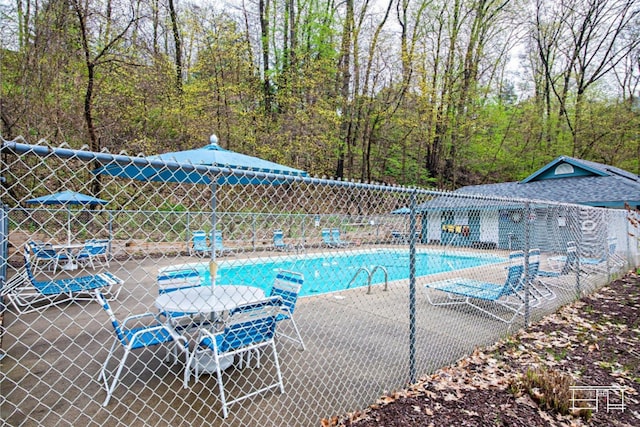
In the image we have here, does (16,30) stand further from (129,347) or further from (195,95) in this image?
(129,347)

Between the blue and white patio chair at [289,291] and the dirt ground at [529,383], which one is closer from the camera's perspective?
the dirt ground at [529,383]

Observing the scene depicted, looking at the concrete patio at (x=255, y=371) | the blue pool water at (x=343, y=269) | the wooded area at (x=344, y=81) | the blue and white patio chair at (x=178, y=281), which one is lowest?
the blue pool water at (x=343, y=269)

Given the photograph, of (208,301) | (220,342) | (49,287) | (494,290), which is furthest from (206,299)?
(494,290)

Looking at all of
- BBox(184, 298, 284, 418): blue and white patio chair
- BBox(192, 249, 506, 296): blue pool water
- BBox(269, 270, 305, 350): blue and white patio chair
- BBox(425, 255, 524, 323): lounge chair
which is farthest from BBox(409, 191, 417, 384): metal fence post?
BBox(192, 249, 506, 296): blue pool water

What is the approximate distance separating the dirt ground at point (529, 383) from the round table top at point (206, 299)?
4.35 feet

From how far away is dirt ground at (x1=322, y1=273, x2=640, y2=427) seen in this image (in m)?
2.58

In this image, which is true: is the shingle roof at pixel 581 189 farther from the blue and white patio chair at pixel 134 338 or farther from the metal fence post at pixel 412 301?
the blue and white patio chair at pixel 134 338

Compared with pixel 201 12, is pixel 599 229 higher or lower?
lower

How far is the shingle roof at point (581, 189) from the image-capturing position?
42.6 feet

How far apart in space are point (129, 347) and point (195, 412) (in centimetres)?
74

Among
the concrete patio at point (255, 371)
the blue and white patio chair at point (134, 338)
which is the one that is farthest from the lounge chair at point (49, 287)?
the blue and white patio chair at point (134, 338)

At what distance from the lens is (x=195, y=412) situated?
2635 mm

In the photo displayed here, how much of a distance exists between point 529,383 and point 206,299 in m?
3.10

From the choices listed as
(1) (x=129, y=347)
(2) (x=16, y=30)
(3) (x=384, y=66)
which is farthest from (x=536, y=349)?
(3) (x=384, y=66)
